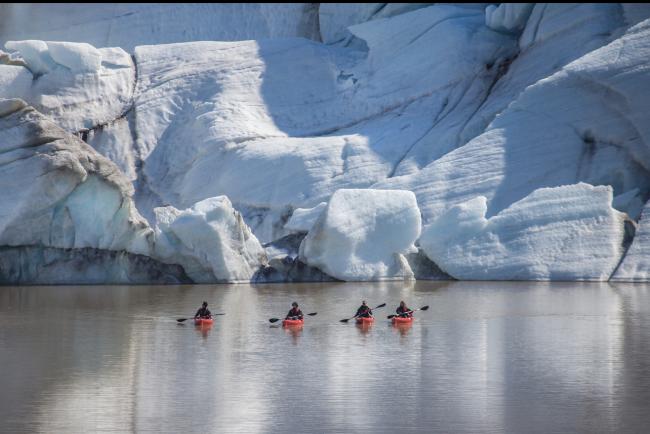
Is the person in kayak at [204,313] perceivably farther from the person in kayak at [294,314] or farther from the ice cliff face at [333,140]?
the ice cliff face at [333,140]

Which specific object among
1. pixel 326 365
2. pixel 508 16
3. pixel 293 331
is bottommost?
pixel 326 365

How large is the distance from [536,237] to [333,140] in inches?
291

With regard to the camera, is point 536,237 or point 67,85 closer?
point 536,237

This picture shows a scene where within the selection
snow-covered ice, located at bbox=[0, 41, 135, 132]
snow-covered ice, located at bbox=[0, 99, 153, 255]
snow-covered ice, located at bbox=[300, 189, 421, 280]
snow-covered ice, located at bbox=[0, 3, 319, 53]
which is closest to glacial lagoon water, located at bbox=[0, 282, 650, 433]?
snow-covered ice, located at bbox=[0, 99, 153, 255]

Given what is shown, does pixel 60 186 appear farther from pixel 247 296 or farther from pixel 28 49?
pixel 28 49

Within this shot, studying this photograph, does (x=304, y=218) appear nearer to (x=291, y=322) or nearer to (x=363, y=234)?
(x=363, y=234)

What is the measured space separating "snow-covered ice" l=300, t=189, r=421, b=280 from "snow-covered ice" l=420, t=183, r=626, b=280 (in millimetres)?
722

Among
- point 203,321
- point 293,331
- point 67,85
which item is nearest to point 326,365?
point 293,331

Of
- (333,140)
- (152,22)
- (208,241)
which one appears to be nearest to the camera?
(208,241)

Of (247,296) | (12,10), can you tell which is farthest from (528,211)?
(12,10)

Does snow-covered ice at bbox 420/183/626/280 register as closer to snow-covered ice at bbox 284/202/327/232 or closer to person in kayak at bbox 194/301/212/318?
snow-covered ice at bbox 284/202/327/232

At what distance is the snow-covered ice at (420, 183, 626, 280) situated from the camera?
26.1 metres

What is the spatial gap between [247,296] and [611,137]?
9630 mm

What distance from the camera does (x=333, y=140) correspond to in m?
32.0
